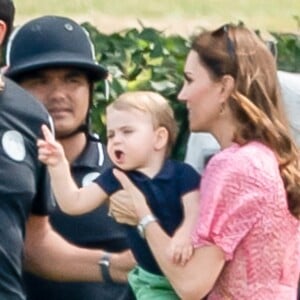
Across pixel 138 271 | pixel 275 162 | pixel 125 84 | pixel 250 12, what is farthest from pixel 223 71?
pixel 250 12

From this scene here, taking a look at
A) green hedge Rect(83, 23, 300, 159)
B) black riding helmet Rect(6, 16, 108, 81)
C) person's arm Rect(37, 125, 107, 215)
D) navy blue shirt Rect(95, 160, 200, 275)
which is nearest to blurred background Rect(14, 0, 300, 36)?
green hedge Rect(83, 23, 300, 159)

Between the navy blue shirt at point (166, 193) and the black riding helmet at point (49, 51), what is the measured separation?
753 mm

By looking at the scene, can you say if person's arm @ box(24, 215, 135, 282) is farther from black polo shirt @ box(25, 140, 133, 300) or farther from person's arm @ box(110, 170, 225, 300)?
person's arm @ box(110, 170, 225, 300)

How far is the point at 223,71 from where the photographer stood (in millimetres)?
4941

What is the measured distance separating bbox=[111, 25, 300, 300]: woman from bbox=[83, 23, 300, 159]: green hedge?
144 cm

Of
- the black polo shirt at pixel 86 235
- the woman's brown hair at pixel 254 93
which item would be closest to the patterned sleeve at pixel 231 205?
the woman's brown hair at pixel 254 93

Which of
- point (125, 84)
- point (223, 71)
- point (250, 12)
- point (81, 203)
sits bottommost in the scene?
point (250, 12)

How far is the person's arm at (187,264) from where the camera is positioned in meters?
4.82

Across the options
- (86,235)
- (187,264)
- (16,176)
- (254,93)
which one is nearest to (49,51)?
(86,235)

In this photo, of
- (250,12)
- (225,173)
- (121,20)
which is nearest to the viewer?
(225,173)

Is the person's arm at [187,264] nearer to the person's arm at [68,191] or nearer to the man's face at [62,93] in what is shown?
the person's arm at [68,191]

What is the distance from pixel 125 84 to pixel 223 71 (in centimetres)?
183

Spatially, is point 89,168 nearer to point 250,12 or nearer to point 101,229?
point 101,229

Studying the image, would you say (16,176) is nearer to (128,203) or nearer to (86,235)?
(128,203)
